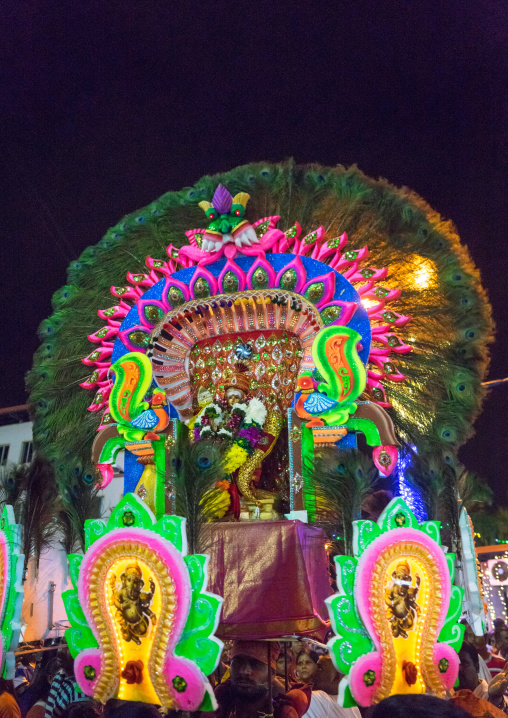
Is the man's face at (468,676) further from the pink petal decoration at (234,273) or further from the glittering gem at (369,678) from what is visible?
the pink petal decoration at (234,273)

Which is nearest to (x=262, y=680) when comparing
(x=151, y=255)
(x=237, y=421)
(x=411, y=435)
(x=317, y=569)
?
(x=317, y=569)

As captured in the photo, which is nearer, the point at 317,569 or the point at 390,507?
the point at 390,507

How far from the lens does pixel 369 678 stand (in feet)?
13.2

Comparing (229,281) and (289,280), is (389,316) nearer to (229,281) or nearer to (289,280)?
(289,280)

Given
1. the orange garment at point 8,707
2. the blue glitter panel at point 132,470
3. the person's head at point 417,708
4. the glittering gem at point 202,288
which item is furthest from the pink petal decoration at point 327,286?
the person's head at point 417,708

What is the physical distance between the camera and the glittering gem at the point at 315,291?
22.7ft

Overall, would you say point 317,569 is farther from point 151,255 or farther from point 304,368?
point 151,255

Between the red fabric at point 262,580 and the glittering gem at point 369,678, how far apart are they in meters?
1.07

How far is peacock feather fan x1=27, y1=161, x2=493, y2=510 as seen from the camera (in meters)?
7.51

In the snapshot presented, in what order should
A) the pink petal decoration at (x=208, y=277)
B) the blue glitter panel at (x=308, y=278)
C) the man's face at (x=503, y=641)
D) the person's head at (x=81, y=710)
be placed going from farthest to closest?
the man's face at (x=503, y=641)
the pink petal decoration at (x=208, y=277)
the blue glitter panel at (x=308, y=278)
the person's head at (x=81, y=710)

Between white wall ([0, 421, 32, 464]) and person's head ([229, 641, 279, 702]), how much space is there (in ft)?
59.1

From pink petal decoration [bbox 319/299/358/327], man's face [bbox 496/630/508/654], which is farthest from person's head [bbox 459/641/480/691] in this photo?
man's face [bbox 496/630/508/654]

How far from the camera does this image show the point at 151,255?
330 inches

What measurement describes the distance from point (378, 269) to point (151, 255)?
9.57ft
